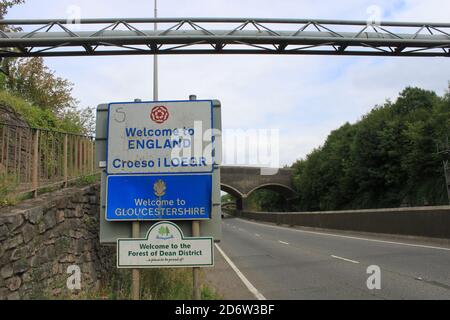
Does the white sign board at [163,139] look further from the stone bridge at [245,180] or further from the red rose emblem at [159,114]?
the stone bridge at [245,180]

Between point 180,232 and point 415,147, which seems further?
point 415,147

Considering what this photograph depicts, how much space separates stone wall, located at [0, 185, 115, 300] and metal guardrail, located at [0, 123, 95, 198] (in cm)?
45

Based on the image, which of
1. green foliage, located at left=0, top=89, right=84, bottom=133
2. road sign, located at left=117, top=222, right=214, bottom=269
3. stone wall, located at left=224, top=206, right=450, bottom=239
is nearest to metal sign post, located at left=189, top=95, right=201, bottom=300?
road sign, located at left=117, top=222, right=214, bottom=269

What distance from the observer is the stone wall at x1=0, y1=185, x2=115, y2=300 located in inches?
224

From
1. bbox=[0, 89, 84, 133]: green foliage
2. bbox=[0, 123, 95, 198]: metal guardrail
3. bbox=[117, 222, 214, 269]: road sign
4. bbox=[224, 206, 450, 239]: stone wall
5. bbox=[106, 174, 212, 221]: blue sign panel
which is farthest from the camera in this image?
bbox=[224, 206, 450, 239]: stone wall

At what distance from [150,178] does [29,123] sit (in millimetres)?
7959

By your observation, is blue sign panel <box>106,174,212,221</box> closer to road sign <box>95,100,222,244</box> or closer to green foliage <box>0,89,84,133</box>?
road sign <box>95,100,222,244</box>

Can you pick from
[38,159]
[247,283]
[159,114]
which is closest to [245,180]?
[247,283]

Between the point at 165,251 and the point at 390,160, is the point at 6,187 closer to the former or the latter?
the point at 165,251

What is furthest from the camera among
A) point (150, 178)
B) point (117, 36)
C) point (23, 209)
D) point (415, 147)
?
point (415, 147)

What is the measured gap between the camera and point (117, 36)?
15.8 metres
